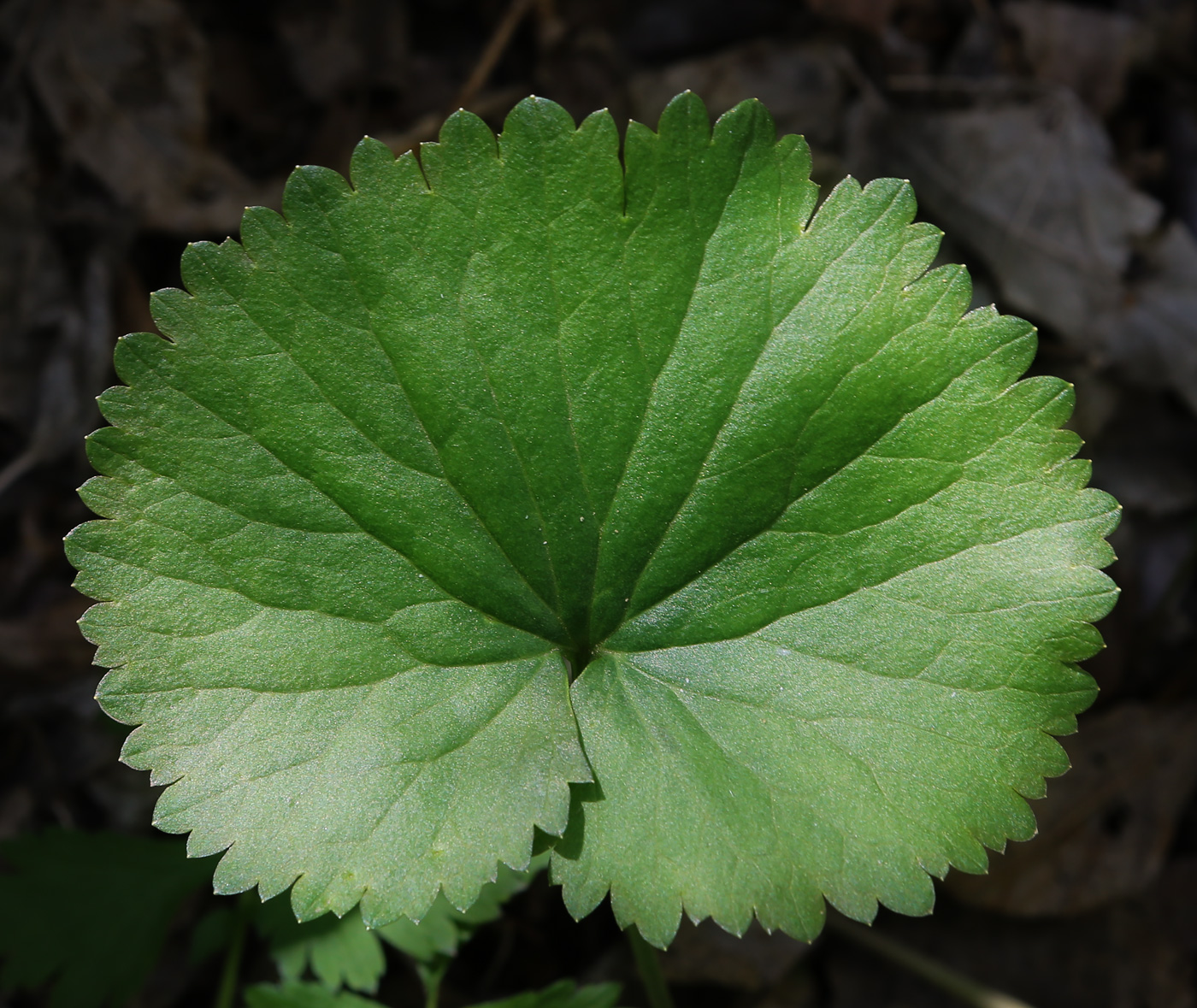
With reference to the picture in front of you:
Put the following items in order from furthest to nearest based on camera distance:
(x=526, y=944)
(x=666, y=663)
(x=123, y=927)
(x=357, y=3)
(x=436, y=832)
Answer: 1. (x=357, y=3)
2. (x=526, y=944)
3. (x=123, y=927)
4. (x=666, y=663)
5. (x=436, y=832)

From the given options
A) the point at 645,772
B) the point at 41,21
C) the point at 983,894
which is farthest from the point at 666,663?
the point at 41,21

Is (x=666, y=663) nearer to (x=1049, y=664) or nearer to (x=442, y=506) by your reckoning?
(x=442, y=506)

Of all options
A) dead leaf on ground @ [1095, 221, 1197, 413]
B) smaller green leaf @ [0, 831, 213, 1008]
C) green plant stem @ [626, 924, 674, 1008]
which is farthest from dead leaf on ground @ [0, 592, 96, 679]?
dead leaf on ground @ [1095, 221, 1197, 413]

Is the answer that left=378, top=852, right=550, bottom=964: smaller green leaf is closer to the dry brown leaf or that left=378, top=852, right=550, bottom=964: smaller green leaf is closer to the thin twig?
the thin twig

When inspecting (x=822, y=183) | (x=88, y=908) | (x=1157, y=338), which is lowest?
(x=88, y=908)

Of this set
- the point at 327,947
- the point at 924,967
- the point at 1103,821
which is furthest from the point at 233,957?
the point at 1103,821

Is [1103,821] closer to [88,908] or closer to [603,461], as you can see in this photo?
[603,461]
